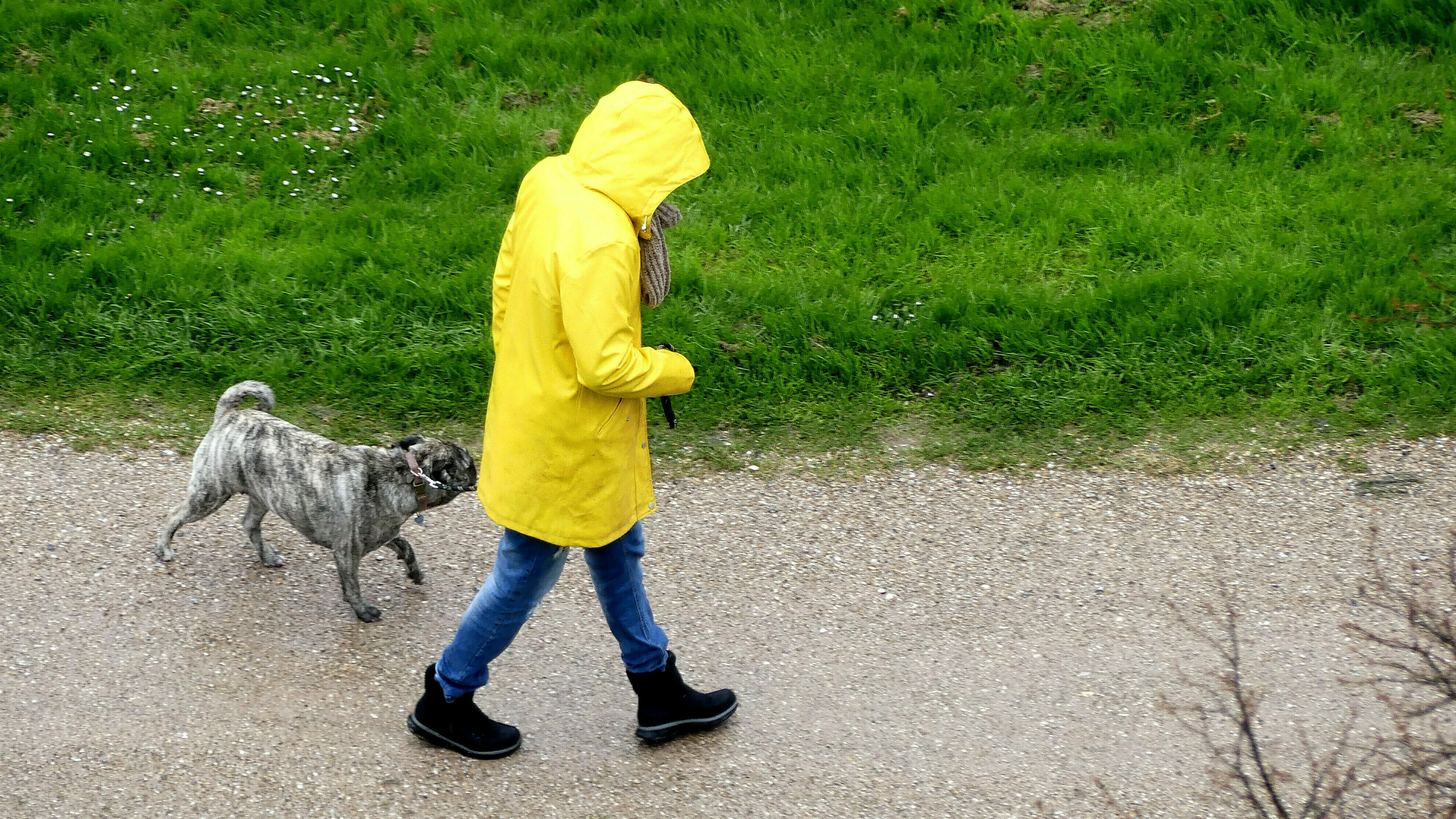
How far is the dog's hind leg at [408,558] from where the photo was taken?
4.73 m

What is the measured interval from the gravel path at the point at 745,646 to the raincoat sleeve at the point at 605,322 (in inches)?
56.0

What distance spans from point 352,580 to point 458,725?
85 centimetres

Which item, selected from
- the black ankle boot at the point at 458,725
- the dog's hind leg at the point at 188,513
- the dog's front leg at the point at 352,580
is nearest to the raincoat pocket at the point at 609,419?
the black ankle boot at the point at 458,725

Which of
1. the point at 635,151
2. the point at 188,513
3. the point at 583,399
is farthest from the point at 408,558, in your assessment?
the point at 635,151

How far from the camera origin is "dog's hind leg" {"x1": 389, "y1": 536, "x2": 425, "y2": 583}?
473cm

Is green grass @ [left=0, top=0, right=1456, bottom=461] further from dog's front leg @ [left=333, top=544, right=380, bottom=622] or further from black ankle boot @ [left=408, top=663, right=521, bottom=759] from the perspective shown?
black ankle boot @ [left=408, top=663, right=521, bottom=759]

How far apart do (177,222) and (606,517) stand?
480 centimetres

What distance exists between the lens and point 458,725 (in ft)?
13.0

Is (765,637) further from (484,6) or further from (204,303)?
(484,6)

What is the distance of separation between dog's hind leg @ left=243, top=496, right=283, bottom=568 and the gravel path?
6cm

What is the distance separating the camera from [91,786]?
12.7ft

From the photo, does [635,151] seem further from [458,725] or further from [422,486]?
[458,725]

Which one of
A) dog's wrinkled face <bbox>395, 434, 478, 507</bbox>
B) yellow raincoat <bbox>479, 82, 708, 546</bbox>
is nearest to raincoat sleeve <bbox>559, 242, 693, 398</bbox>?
yellow raincoat <bbox>479, 82, 708, 546</bbox>

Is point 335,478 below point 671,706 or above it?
above
